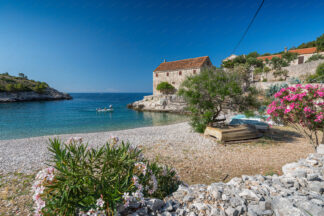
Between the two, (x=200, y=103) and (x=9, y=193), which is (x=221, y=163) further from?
(x=9, y=193)

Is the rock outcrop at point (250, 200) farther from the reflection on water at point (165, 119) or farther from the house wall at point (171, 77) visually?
the house wall at point (171, 77)

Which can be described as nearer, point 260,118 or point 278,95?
point 278,95

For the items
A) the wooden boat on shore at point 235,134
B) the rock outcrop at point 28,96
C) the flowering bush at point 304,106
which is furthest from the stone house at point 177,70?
the rock outcrop at point 28,96

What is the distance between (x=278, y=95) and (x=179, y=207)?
5.15 metres

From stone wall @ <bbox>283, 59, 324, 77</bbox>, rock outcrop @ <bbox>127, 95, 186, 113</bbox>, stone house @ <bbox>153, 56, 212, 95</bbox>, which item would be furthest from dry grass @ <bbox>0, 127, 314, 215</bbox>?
stone wall @ <bbox>283, 59, 324, 77</bbox>

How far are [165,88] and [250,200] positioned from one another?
33.0 m

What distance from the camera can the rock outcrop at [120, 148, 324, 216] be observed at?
2064mm

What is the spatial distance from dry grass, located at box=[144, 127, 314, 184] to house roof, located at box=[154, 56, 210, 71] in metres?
26.7

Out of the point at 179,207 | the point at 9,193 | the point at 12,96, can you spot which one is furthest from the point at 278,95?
the point at 12,96

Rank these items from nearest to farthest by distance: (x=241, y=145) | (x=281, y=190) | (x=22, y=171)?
(x=281, y=190)
(x=22, y=171)
(x=241, y=145)

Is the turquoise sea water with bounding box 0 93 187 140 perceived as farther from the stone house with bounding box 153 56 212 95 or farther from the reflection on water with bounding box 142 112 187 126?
the stone house with bounding box 153 56 212 95

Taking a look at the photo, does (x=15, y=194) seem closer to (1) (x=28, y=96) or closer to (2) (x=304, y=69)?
(2) (x=304, y=69)

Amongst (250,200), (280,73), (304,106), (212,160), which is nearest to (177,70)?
(280,73)

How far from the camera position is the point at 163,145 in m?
7.31
